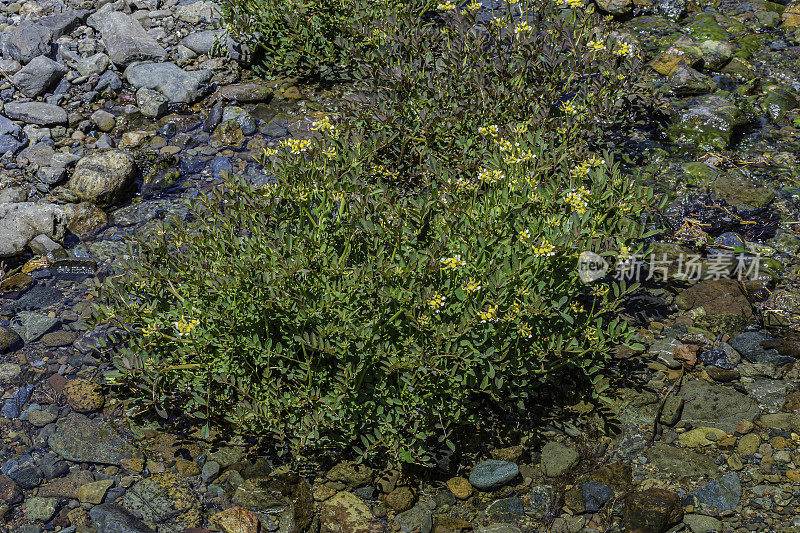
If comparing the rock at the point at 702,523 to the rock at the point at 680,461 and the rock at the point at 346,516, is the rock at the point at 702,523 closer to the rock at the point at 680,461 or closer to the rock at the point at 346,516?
the rock at the point at 680,461

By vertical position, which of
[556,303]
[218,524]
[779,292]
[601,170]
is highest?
[601,170]

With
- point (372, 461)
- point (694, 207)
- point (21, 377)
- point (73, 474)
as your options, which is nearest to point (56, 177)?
point (21, 377)

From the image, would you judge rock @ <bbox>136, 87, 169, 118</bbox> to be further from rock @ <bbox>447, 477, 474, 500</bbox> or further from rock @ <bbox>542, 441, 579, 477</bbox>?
rock @ <bbox>542, 441, 579, 477</bbox>

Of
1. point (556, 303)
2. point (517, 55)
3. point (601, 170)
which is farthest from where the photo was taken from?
point (517, 55)

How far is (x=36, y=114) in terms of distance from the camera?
738cm

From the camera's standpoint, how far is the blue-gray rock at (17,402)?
4.67m

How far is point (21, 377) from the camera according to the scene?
493 centimetres

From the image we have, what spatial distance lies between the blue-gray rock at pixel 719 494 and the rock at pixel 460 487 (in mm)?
1261

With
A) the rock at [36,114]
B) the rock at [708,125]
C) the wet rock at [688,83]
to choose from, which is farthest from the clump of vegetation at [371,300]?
the rock at [36,114]

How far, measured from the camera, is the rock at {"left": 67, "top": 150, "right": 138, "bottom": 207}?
646 cm

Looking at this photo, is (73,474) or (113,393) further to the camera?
(113,393)

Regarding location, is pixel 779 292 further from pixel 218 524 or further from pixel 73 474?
pixel 73 474

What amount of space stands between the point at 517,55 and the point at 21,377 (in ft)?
15.2

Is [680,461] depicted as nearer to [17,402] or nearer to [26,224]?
[17,402]
